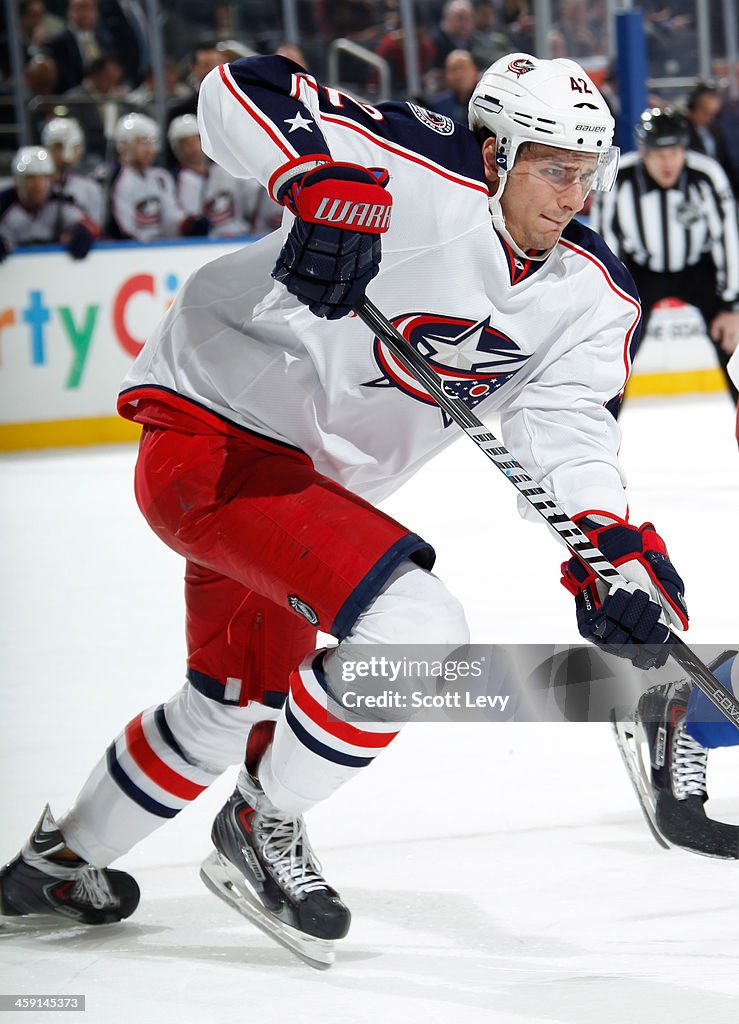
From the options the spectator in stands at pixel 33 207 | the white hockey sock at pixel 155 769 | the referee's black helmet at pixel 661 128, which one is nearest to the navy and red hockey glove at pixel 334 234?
the white hockey sock at pixel 155 769

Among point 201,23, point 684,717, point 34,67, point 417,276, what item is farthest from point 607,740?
point 201,23

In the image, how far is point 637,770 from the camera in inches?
89.1

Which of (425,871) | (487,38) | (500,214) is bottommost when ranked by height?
(425,871)

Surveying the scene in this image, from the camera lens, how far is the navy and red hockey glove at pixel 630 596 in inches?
68.4

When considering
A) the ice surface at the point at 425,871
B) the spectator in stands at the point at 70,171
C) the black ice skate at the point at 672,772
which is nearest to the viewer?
the ice surface at the point at 425,871

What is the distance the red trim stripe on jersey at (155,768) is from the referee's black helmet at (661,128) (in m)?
3.82

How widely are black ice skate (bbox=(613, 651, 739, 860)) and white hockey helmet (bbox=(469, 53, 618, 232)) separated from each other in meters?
0.72

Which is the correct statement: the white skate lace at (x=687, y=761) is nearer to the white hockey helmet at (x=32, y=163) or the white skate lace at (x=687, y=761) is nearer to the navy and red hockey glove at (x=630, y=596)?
the navy and red hockey glove at (x=630, y=596)

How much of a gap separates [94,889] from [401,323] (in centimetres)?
79

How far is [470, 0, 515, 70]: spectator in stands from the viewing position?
27.6ft

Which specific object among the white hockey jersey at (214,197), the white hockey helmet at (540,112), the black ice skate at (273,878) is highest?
the white hockey helmet at (540,112)

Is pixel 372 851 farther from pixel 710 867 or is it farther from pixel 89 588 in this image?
pixel 89 588

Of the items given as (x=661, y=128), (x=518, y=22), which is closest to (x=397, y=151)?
(x=661, y=128)

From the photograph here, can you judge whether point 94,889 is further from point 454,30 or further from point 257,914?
point 454,30
